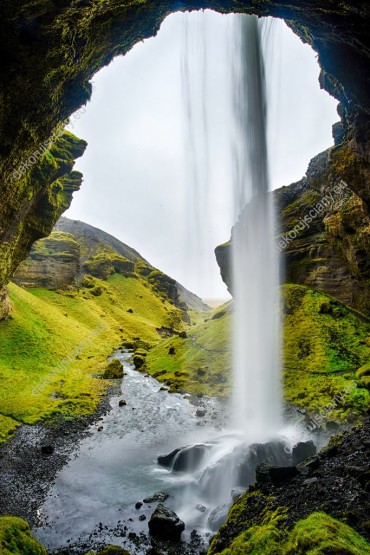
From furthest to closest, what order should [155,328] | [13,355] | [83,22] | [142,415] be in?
[155,328], [13,355], [142,415], [83,22]

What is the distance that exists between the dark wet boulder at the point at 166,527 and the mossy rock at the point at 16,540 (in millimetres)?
5154

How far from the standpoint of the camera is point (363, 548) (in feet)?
22.1

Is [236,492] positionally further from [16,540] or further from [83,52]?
[83,52]

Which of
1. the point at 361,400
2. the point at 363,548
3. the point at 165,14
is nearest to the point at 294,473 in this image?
the point at 363,548

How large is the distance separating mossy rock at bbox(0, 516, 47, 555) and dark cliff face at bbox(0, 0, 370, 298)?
14.3 metres

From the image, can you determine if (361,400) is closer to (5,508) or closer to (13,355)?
(5,508)

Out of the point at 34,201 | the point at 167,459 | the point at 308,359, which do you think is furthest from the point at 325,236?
the point at 34,201

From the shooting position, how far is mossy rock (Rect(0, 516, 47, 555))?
25.6ft

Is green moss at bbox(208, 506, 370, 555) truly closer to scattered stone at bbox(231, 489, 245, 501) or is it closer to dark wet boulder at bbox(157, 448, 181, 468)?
scattered stone at bbox(231, 489, 245, 501)

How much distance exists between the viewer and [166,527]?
12188mm

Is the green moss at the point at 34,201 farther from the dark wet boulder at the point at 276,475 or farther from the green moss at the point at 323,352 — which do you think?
the green moss at the point at 323,352

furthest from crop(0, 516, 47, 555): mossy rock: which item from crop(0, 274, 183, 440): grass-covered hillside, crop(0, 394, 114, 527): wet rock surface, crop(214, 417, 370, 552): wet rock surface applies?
crop(0, 274, 183, 440): grass-covered hillside

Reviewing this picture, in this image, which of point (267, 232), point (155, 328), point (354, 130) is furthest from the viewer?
point (155, 328)

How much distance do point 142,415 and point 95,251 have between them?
14613cm
